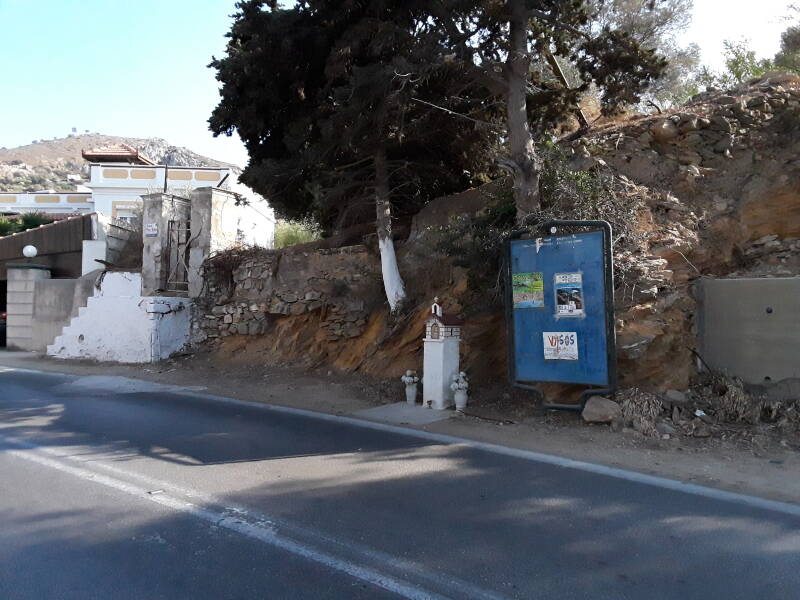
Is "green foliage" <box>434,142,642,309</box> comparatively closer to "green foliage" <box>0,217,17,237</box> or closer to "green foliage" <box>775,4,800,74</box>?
"green foliage" <box>775,4,800,74</box>

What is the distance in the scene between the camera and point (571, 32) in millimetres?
11531

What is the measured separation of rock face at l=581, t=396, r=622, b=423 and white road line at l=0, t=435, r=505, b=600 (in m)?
4.98

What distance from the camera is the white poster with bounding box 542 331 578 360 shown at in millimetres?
8547

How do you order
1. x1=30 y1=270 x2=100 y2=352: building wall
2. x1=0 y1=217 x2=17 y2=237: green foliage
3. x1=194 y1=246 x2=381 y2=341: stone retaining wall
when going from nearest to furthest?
x1=194 y1=246 x2=381 y2=341: stone retaining wall → x1=30 y1=270 x2=100 y2=352: building wall → x1=0 y1=217 x2=17 y2=237: green foliage

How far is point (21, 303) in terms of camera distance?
20.5 metres

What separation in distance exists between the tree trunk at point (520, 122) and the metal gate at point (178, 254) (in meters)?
11.0

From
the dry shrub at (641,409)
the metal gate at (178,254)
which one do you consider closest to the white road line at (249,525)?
the dry shrub at (641,409)

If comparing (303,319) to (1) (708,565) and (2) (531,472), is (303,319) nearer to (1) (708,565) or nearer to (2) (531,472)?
(2) (531,472)

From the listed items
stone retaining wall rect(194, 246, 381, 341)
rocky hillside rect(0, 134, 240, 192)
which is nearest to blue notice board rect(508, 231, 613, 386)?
stone retaining wall rect(194, 246, 381, 341)

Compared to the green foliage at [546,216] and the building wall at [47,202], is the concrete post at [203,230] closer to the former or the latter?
the green foliage at [546,216]

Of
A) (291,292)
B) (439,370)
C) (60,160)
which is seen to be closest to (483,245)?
(439,370)

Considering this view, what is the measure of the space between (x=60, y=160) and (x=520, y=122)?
105m

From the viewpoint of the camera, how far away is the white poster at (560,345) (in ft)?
28.0

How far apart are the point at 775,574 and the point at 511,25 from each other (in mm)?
9878
